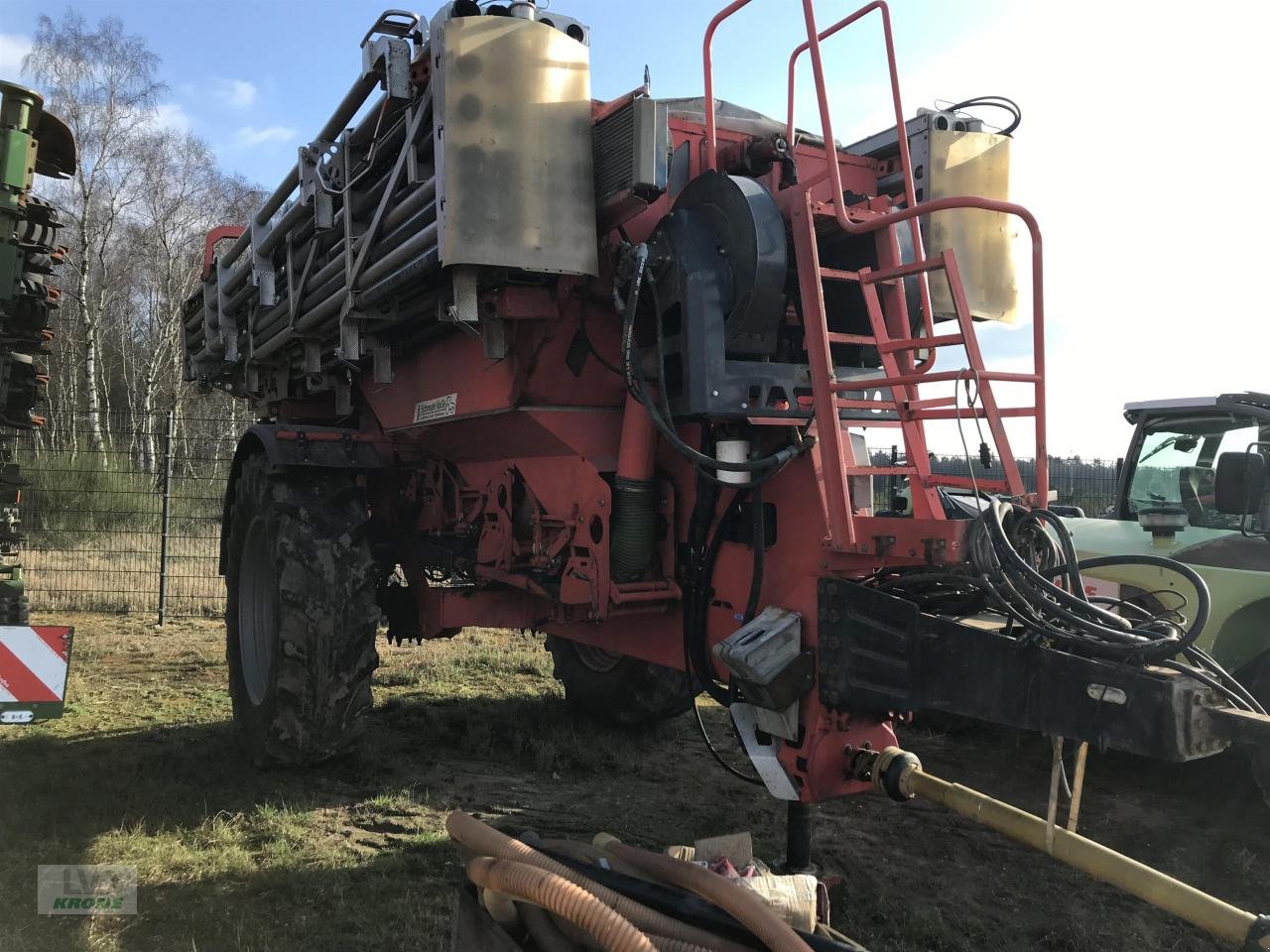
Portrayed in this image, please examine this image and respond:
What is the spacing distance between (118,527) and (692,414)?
11.1m

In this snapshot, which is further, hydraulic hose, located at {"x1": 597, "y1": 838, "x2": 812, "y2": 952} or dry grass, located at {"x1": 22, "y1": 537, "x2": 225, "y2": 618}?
dry grass, located at {"x1": 22, "y1": 537, "x2": 225, "y2": 618}

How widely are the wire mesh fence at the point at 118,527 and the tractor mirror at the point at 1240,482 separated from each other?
4874mm

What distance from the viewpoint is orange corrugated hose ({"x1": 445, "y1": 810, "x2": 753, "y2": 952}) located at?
2.00 metres

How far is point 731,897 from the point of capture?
2.00 meters

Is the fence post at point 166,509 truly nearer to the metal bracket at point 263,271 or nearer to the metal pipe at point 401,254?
the metal bracket at point 263,271

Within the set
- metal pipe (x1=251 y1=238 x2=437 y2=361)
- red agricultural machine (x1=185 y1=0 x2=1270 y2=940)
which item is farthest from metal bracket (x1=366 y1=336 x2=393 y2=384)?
metal pipe (x1=251 y1=238 x2=437 y2=361)

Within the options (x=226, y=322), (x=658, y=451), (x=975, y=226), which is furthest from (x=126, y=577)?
(x=975, y=226)

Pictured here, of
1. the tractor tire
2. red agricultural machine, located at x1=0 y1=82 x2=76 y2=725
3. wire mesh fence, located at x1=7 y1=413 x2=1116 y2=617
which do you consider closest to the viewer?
the tractor tire

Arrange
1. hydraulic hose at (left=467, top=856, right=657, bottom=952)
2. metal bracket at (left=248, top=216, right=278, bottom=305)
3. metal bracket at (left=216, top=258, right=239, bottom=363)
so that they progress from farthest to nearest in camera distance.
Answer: metal bracket at (left=216, top=258, right=239, bottom=363) < metal bracket at (left=248, top=216, right=278, bottom=305) < hydraulic hose at (left=467, top=856, right=657, bottom=952)

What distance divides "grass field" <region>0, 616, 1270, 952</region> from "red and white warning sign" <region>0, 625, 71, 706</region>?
0.79 metres

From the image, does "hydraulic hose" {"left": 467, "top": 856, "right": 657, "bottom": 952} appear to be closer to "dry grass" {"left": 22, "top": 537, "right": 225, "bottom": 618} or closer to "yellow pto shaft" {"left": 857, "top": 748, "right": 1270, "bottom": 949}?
"yellow pto shaft" {"left": 857, "top": 748, "right": 1270, "bottom": 949}

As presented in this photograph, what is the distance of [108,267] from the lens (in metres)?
23.6

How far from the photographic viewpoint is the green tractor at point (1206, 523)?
4.61 m

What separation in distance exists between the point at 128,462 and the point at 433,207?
997cm
